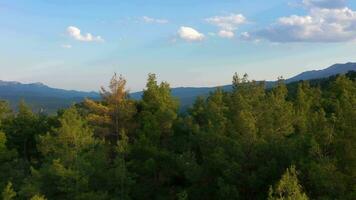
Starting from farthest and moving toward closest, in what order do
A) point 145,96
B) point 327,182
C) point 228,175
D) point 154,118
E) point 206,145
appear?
point 145,96, point 154,118, point 206,145, point 228,175, point 327,182

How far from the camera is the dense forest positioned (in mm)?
24125

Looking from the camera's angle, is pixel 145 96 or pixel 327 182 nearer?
pixel 327 182

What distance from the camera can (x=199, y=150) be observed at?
35969 millimetres

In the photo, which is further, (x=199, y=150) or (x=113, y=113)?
(x=113, y=113)

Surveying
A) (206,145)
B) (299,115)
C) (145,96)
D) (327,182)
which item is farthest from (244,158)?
(145,96)

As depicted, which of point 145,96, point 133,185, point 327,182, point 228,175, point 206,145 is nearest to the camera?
point 327,182

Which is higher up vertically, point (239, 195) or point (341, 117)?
point (341, 117)

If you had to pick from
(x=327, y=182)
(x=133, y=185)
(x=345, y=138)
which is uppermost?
(x=345, y=138)

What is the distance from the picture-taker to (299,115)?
35.5 meters

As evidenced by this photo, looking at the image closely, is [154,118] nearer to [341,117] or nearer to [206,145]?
[206,145]

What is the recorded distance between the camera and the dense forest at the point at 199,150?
950 inches

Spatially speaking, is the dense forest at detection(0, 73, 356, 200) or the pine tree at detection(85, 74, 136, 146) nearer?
the dense forest at detection(0, 73, 356, 200)

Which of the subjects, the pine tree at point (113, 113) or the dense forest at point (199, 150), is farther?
the pine tree at point (113, 113)

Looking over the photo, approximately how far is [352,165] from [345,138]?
4.71 ft
